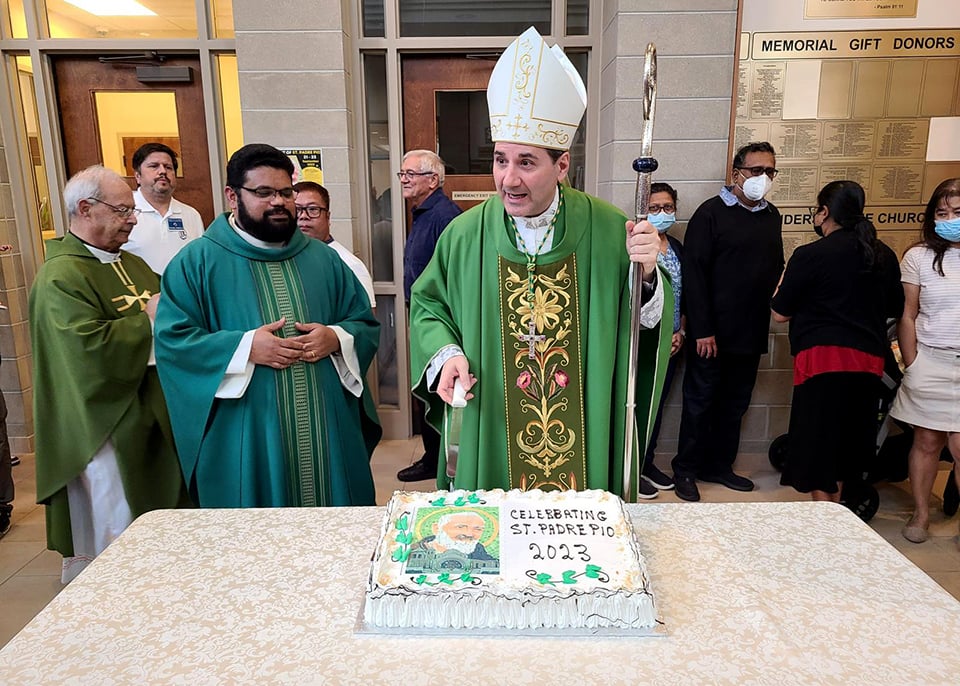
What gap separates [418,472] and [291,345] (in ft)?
6.12

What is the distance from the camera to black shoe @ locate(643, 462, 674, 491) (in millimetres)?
3611

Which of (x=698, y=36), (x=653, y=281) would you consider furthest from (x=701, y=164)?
(x=653, y=281)

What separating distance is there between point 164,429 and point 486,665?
78.2 inches

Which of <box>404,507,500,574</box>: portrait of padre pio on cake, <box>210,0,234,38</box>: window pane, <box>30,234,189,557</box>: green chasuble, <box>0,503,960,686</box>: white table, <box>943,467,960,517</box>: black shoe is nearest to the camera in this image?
<box>0,503,960,686</box>: white table

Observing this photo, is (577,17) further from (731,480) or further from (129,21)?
(731,480)

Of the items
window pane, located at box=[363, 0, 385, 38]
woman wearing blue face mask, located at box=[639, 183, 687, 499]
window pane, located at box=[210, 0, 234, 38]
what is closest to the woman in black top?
woman wearing blue face mask, located at box=[639, 183, 687, 499]

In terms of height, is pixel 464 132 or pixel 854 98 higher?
pixel 854 98

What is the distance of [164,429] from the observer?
99.3 inches

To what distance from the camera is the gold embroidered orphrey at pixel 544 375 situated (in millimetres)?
1819

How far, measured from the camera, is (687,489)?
11.4 feet

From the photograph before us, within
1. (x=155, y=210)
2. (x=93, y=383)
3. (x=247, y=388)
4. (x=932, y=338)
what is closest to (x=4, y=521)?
(x=93, y=383)

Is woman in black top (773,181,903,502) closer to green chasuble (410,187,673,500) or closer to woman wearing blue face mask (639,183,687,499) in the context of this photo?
woman wearing blue face mask (639,183,687,499)

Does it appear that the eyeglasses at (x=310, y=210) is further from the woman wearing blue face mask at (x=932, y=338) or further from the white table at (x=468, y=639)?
the woman wearing blue face mask at (x=932, y=338)

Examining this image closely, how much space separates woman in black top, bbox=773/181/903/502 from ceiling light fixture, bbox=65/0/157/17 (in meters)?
3.90
